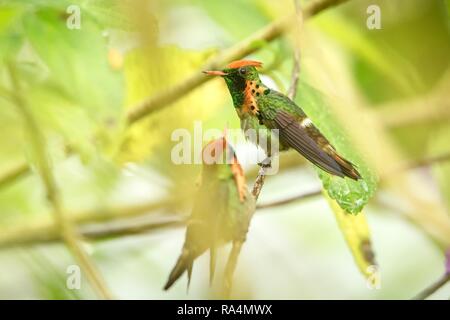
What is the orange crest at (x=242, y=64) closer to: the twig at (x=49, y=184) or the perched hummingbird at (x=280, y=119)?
the perched hummingbird at (x=280, y=119)

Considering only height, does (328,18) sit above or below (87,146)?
above

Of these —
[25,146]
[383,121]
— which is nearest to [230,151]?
[25,146]

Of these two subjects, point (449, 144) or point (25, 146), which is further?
point (449, 144)

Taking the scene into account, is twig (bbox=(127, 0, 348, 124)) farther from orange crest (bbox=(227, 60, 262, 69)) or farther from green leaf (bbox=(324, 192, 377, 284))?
green leaf (bbox=(324, 192, 377, 284))

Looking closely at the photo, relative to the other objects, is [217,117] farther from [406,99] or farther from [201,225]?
[406,99]

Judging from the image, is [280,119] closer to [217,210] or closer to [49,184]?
[217,210]
